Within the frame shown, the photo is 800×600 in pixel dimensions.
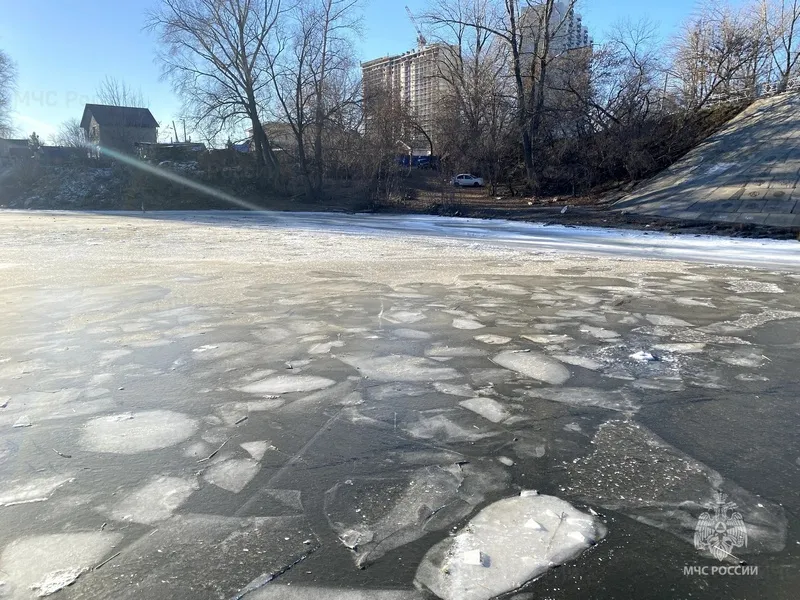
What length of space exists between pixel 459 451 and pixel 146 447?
2.03m

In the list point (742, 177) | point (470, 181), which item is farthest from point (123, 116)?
point (742, 177)

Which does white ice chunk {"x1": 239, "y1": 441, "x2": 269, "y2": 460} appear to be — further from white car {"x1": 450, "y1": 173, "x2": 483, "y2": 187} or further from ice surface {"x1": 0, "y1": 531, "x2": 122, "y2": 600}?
white car {"x1": 450, "y1": 173, "x2": 483, "y2": 187}

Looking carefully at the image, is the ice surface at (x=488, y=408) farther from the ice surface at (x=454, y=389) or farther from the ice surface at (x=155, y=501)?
the ice surface at (x=155, y=501)

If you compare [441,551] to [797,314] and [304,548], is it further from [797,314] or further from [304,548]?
[797,314]

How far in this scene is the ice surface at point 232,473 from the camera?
3311mm

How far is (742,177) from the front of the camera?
71.2 feet

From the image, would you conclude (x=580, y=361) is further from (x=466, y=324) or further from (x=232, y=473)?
(x=232, y=473)

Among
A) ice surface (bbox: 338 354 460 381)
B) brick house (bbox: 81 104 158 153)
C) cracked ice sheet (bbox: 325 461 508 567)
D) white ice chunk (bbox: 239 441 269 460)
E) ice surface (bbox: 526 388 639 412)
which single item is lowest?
cracked ice sheet (bbox: 325 461 508 567)

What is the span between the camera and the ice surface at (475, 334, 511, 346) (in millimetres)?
6033

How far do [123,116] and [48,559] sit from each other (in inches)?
2382

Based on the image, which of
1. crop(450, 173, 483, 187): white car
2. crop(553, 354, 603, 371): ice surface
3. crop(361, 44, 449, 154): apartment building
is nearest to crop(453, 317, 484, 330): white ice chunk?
crop(553, 354, 603, 371): ice surface

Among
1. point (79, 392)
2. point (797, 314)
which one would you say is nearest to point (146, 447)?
point (79, 392)

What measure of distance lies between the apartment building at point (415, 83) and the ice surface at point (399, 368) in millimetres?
28224

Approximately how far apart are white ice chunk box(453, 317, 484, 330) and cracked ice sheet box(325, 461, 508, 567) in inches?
124
